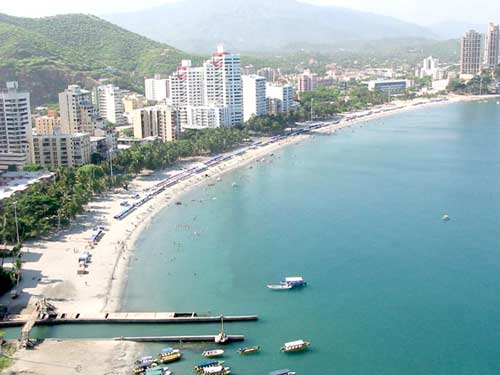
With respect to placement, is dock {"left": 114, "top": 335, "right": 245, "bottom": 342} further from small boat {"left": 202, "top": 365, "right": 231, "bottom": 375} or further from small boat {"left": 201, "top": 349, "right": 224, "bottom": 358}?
small boat {"left": 202, "top": 365, "right": 231, "bottom": 375}

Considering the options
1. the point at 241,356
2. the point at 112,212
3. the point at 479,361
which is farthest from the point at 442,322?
the point at 112,212

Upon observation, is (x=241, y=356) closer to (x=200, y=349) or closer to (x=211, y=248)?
(x=200, y=349)

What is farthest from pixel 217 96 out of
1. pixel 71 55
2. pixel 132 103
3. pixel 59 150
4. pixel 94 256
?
pixel 71 55

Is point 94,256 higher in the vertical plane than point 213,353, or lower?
higher

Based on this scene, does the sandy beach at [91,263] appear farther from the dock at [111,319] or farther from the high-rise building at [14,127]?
the high-rise building at [14,127]

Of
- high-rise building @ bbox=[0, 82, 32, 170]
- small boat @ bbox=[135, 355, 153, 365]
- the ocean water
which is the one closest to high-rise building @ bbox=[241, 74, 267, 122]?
the ocean water

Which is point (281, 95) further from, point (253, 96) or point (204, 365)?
point (204, 365)
